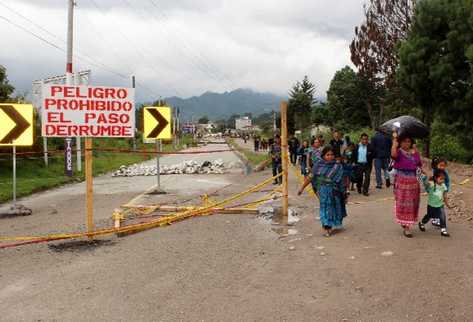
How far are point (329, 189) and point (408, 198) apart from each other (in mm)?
1246

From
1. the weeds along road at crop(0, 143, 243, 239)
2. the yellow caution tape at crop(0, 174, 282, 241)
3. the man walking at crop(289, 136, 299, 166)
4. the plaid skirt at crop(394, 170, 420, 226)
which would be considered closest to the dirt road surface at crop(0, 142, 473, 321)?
the yellow caution tape at crop(0, 174, 282, 241)

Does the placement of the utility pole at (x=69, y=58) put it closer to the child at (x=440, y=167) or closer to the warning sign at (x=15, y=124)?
the warning sign at (x=15, y=124)

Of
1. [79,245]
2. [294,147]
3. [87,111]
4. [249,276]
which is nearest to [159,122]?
[87,111]

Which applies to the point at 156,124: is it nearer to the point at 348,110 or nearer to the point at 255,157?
the point at 255,157

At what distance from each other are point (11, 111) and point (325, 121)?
58816 mm

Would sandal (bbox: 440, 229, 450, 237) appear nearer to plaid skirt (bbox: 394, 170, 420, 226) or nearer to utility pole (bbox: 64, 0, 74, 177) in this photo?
plaid skirt (bbox: 394, 170, 420, 226)

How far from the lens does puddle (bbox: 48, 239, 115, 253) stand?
7.55 meters

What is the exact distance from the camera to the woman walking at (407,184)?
23.8ft

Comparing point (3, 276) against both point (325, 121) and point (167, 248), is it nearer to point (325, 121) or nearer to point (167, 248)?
point (167, 248)

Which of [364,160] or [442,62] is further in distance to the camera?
[442,62]

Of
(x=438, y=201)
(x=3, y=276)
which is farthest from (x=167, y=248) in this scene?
(x=438, y=201)

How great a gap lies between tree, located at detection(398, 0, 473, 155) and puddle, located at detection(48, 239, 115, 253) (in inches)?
584

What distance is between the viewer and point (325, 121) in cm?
6688

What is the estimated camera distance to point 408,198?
733cm
